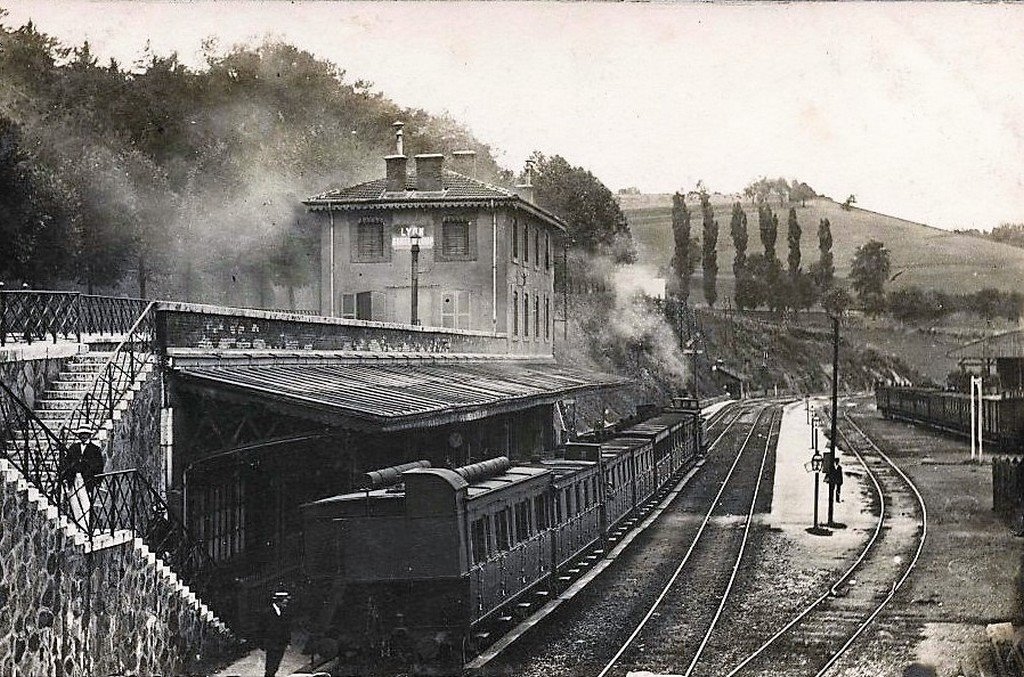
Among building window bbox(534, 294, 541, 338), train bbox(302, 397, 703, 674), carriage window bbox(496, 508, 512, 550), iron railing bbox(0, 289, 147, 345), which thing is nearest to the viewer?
iron railing bbox(0, 289, 147, 345)

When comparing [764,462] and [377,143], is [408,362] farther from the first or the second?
[764,462]

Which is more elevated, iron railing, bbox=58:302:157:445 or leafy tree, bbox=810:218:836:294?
leafy tree, bbox=810:218:836:294

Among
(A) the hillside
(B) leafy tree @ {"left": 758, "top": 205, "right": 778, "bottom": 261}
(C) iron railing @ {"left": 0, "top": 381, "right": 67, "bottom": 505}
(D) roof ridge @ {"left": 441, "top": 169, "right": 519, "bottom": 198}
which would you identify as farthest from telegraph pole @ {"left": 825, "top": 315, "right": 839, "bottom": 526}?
(C) iron railing @ {"left": 0, "top": 381, "right": 67, "bottom": 505}

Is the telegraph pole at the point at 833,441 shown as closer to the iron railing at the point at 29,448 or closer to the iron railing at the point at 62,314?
the iron railing at the point at 62,314

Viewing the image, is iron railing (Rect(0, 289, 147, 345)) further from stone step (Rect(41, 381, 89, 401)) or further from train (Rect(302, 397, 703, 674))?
train (Rect(302, 397, 703, 674))

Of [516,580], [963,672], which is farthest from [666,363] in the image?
[963,672]

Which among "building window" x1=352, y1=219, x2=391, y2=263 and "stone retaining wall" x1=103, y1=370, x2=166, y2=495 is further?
"building window" x1=352, y1=219, x2=391, y2=263
